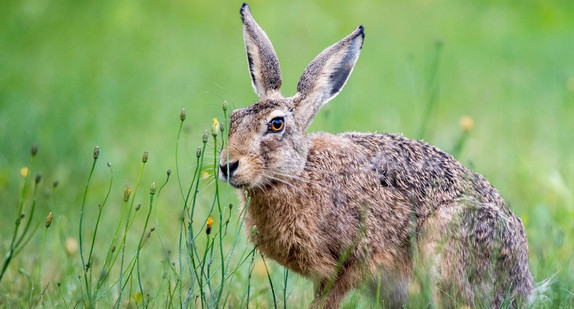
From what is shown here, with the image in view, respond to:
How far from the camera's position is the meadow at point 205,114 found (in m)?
5.23

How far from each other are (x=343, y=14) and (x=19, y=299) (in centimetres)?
848

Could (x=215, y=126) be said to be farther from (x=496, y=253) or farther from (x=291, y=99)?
(x=496, y=253)

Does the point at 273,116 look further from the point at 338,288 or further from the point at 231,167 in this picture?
the point at 338,288

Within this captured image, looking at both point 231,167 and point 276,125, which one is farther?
point 276,125

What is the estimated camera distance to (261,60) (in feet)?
16.0

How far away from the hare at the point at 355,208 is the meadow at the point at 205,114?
0.20m

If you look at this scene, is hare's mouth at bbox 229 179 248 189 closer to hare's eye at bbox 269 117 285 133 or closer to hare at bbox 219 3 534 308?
hare at bbox 219 3 534 308

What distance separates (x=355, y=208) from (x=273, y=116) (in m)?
0.73

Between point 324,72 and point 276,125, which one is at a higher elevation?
point 324,72

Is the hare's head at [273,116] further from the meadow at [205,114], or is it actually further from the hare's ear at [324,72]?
the meadow at [205,114]

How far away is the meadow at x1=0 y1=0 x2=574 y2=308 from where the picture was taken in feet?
17.2

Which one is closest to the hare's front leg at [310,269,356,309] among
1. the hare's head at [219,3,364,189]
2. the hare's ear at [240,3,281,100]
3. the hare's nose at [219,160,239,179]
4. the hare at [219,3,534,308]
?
the hare at [219,3,534,308]

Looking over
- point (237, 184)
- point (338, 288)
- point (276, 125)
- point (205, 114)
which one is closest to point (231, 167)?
point (237, 184)

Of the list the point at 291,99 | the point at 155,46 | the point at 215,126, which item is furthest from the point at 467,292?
the point at 155,46
